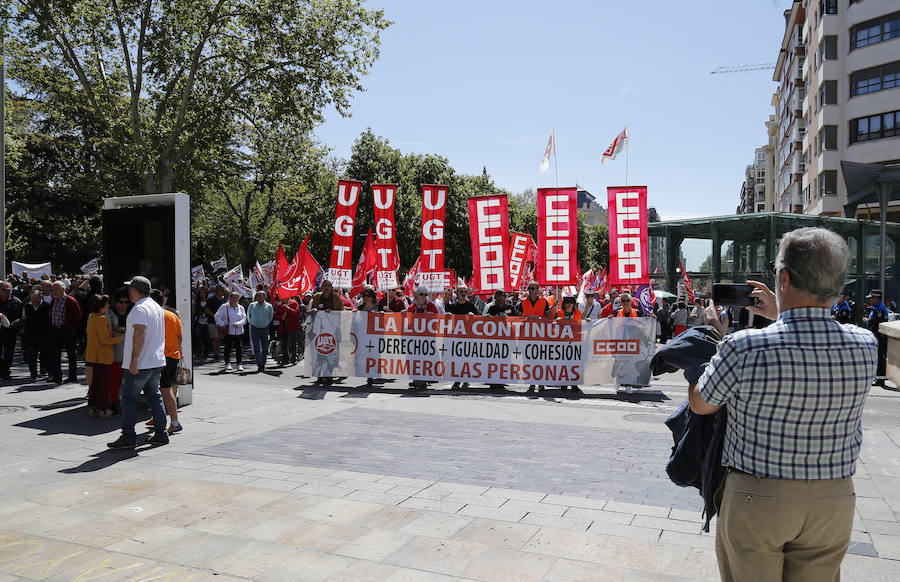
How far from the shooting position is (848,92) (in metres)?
42.5

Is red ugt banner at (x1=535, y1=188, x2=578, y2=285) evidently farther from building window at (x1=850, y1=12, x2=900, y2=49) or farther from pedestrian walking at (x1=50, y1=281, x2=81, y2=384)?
building window at (x1=850, y1=12, x2=900, y2=49)

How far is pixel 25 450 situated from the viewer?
24.7 ft

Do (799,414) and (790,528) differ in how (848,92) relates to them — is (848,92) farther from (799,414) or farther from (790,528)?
(790,528)

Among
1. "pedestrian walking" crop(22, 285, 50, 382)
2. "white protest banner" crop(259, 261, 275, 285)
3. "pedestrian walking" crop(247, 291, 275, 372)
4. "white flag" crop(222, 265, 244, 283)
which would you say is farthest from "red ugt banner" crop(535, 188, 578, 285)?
"white flag" crop(222, 265, 244, 283)

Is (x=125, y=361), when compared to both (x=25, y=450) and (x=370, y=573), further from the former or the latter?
(x=370, y=573)

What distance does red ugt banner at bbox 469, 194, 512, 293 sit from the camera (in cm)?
1464

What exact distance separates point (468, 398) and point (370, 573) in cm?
755

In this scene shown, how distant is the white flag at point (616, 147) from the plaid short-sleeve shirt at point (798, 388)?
2107 cm

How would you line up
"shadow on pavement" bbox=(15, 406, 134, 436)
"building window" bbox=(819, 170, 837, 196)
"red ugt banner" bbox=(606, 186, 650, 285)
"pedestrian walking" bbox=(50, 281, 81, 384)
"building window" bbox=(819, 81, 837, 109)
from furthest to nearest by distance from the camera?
1. "building window" bbox=(819, 170, 837, 196)
2. "building window" bbox=(819, 81, 837, 109)
3. "red ugt banner" bbox=(606, 186, 650, 285)
4. "pedestrian walking" bbox=(50, 281, 81, 384)
5. "shadow on pavement" bbox=(15, 406, 134, 436)

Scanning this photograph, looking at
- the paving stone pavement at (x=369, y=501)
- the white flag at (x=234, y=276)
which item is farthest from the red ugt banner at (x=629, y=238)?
the white flag at (x=234, y=276)

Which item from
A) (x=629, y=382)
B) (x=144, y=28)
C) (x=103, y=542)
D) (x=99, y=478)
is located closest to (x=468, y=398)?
(x=629, y=382)

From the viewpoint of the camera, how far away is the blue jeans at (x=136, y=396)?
7.57 metres

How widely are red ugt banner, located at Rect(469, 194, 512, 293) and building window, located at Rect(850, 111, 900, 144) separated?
3501cm

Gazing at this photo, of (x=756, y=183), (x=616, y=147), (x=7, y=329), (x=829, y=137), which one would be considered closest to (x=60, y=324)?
(x=7, y=329)
